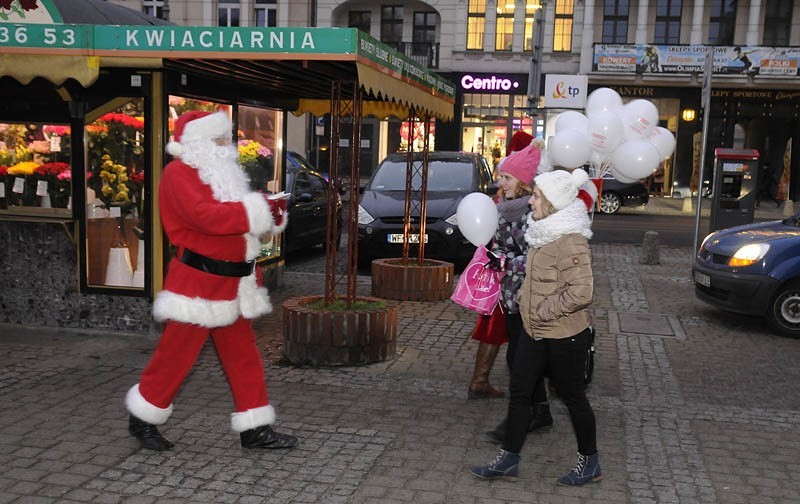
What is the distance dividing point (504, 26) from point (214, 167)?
3038 centimetres

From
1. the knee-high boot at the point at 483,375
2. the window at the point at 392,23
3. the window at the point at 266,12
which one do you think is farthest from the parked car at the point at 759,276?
the window at the point at 266,12

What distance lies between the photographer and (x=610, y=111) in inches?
248

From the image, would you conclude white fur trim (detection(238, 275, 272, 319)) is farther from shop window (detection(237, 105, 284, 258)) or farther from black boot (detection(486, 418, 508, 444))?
shop window (detection(237, 105, 284, 258))

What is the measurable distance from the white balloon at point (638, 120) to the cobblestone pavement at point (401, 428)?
6.48 ft

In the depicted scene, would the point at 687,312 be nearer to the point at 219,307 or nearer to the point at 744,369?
the point at 744,369

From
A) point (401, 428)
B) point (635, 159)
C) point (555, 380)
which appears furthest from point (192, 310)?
point (635, 159)

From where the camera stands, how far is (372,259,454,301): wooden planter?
961 centimetres

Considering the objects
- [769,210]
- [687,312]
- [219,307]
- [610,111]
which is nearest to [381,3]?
[769,210]

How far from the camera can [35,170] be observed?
775 centimetres

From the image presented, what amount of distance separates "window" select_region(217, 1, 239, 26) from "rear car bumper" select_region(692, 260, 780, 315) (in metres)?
28.9

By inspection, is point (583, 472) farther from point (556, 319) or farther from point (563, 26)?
point (563, 26)

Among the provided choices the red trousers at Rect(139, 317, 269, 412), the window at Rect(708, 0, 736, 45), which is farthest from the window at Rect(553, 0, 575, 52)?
the red trousers at Rect(139, 317, 269, 412)

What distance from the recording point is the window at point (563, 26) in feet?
107

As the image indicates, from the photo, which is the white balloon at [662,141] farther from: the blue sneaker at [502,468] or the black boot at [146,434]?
the black boot at [146,434]
